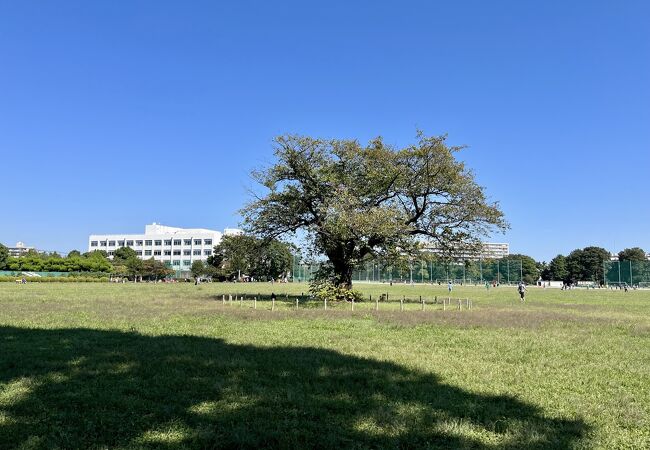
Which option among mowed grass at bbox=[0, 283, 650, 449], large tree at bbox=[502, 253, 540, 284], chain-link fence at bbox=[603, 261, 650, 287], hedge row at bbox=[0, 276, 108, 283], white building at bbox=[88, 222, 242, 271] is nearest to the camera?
mowed grass at bbox=[0, 283, 650, 449]

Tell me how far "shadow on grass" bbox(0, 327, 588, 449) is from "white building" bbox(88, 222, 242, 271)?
14947 cm

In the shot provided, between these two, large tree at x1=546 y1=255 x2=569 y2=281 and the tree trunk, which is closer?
the tree trunk

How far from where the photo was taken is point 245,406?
709 centimetres

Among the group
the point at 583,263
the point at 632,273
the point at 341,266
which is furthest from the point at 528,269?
the point at 341,266

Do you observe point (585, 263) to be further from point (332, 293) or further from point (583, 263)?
point (332, 293)

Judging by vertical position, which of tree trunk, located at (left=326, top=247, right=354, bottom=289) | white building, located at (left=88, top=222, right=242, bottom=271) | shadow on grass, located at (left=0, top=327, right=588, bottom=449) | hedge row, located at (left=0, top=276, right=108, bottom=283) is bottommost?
hedge row, located at (left=0, top=276, right=108, bottom=283)

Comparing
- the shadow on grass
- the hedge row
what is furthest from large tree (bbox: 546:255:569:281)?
the shadow on grass

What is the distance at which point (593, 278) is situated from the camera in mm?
126750

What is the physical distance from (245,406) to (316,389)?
1453 millimetres

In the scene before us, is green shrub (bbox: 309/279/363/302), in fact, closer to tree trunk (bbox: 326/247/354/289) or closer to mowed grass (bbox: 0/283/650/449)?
tree trunk (bbox: 326/247/354/289)

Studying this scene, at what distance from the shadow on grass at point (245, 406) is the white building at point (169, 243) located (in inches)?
5885

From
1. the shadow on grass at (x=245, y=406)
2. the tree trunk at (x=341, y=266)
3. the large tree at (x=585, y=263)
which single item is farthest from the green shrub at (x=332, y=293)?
the large tree at (x=585, y=263)

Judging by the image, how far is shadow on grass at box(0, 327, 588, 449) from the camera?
229 inches

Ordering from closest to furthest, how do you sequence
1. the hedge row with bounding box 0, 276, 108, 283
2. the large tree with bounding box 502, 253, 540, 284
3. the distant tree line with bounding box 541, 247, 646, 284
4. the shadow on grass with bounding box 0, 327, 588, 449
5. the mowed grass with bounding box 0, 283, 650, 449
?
the shadow on grass with bounding box 0, 327, 588, 449 < the mowed grass with bounding box 0, 283, 650, 449 < the hedge row with bounding box 0, 276, 108, 283 < the distant tree line with bounding box 541, 247, 646, 284 < the large tree with bounding box 502, 253, 540, 284
